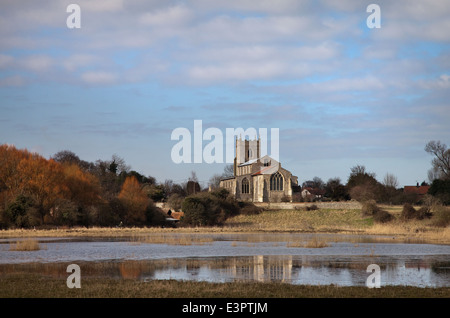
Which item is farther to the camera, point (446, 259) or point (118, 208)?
point (118, 208)

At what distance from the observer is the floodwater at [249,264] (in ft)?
70.1

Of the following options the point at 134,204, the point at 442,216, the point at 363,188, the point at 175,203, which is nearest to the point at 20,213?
the point at 134,204

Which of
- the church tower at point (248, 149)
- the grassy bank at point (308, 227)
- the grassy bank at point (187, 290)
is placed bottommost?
the grassy bank at point (308, 227)

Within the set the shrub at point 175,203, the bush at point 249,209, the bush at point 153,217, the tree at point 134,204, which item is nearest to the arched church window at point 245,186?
the shrub at point 175,203

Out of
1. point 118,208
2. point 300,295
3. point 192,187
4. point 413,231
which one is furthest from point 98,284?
point 192,187

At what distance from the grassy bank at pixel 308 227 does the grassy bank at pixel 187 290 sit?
97.5ft

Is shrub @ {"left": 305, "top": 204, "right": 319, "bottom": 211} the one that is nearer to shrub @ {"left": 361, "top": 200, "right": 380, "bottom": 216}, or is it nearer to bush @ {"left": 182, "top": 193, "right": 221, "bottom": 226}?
shrub @ {"left": 361, "top": 200, "right": 380, "bottom": 216}

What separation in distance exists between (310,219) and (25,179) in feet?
128

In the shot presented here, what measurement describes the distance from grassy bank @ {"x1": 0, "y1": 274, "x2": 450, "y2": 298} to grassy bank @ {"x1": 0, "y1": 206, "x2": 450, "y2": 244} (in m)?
29.7

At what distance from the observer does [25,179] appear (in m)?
64.8

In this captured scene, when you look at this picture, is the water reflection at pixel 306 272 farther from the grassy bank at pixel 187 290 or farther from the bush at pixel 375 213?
the bush at pixel 375 213

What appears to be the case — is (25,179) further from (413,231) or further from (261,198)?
(261,198)

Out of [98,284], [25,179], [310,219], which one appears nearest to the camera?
[98,284]

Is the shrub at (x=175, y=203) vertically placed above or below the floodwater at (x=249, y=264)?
above
